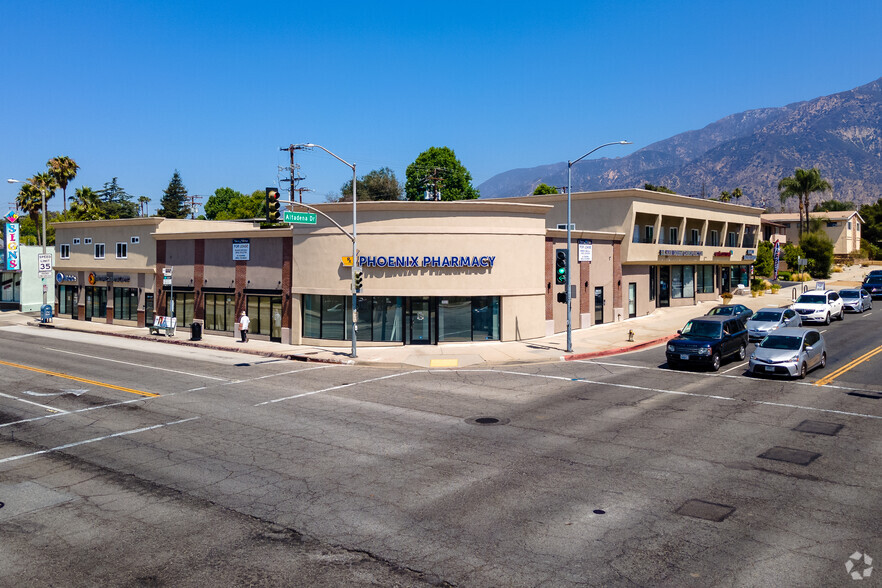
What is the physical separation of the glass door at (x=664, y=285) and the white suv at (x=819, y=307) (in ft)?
33.7

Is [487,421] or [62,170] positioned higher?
[62,170]

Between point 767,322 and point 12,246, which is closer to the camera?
point 767,322

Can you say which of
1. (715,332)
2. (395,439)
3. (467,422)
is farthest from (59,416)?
(715,332)

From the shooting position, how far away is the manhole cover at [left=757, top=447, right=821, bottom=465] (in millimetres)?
13433

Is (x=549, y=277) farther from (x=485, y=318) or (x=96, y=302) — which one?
(x=96, y=302)

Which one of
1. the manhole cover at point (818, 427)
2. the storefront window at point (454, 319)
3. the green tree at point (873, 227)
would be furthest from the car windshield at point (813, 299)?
the green tree at point (873, 227)

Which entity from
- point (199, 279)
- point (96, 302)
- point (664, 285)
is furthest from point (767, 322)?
point (96, 302)

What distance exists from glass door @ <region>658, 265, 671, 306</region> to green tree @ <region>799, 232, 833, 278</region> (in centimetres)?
3295

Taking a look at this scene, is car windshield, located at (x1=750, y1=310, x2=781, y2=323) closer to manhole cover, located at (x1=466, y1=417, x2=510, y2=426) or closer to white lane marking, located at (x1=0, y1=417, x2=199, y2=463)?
manhole cover, located at (x1=466, y1=417, x2=510, y2=426)

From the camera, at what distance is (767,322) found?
32.1m

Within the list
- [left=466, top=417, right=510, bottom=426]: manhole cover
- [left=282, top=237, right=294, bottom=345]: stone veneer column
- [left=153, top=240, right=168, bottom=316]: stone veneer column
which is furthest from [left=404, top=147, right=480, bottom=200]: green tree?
[left=466, top=417, right=510, bottom=426]: manhole cover

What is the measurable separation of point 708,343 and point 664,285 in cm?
2568

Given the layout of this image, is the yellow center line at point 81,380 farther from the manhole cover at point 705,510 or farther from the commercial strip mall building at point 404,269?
the manhole cover at point 705,510

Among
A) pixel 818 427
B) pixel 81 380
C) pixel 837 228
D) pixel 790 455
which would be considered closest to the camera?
pixel 790 455
